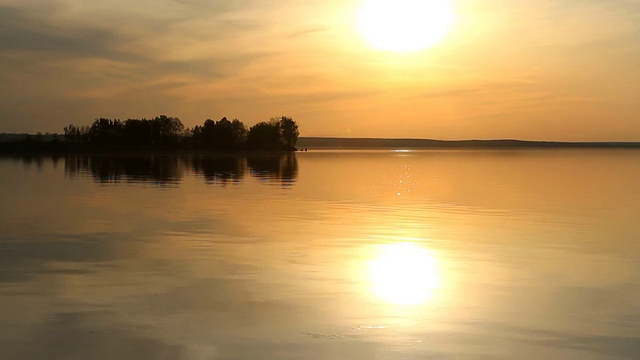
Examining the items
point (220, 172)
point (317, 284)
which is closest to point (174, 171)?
point (220, 172)

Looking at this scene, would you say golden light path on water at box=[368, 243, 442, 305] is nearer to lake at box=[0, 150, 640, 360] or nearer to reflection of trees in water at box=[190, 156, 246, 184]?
lake at box=[0, 150, 640, 360]

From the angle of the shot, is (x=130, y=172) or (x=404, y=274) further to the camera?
(x=130, y=172)

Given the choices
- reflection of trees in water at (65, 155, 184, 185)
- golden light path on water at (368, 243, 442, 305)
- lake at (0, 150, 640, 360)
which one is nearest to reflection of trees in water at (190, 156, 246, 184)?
reflection of trees in water at (65, 155, 184, 185)

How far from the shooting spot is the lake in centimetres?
1145

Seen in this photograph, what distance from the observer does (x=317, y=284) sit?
15.9 meters

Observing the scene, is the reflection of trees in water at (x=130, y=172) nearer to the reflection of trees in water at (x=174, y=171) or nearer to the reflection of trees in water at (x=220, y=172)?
the reflection of trees in water at (x=174, y=171)

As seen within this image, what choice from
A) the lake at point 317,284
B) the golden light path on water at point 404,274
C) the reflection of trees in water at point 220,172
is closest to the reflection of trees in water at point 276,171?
the reflection of trees in water at point 220,172

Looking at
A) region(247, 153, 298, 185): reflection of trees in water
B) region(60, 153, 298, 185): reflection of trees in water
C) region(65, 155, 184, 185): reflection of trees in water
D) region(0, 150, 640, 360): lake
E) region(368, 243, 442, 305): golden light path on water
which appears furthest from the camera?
region(247, 153, 298, 185): reflection of trees in water

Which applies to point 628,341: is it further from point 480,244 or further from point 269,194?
point 269,194

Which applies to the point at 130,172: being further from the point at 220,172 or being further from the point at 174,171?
the point at 220,172

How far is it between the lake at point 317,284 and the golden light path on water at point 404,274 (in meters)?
0.06

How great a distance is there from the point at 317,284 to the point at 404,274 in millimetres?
2406

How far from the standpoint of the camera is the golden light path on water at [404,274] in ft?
48.5

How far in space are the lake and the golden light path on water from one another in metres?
0.06
